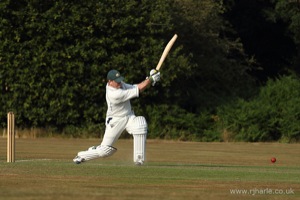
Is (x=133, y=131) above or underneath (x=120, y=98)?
underneath

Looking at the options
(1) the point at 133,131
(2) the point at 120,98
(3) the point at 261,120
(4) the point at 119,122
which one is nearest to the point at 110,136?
(4) the point at 119,122

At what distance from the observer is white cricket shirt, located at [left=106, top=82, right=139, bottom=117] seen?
1513cm

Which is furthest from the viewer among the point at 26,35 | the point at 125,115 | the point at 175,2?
the point at 175,2

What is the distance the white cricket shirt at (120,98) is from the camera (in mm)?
15127

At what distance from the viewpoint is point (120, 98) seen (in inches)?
597

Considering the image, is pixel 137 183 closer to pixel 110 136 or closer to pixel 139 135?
pixel 139 135

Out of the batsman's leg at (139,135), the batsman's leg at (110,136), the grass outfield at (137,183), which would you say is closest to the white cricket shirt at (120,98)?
the batsman's leg at (110,136)

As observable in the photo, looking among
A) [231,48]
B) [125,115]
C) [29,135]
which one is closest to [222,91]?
[231,48]

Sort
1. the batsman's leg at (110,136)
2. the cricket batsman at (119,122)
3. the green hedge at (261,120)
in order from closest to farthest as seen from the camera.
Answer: the cricket batsman at (119,122)
the batsman's leg at (110,136)
the green hedge at (261,120)

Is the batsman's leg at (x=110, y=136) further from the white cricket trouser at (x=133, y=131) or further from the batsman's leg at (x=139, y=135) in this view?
the batsman's leg at (x=139, y=135)

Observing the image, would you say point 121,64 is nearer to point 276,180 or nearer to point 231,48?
point 231,48

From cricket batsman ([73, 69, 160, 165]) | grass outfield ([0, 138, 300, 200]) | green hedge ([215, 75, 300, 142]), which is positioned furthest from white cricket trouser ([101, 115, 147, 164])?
green hedge ([215, 75, 300, 142])

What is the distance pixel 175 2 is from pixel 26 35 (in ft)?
21.6

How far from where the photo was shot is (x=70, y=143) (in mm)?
28047
